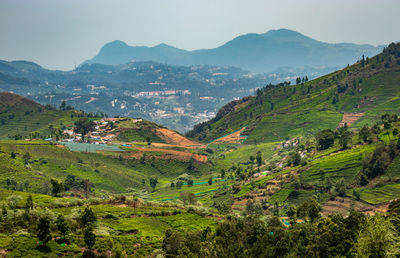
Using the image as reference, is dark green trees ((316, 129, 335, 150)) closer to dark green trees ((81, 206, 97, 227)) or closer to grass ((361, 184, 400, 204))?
grass ((361, 184, 400, 204))

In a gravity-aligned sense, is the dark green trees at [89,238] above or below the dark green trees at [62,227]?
below

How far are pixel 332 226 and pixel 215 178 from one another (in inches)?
4330

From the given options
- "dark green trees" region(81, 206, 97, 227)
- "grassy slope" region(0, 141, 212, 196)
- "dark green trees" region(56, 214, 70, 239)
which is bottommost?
"grassy slope" region(0, 141, 212, 196)

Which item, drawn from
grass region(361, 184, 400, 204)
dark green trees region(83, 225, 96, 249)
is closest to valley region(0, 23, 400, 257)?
dark green trees region(83, 225, 96, 249)

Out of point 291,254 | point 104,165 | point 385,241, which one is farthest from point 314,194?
point 104,165

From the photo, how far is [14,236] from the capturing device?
5106 cm

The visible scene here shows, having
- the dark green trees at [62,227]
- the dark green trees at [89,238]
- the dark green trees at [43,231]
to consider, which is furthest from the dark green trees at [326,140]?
the dark green trees at [43,231]

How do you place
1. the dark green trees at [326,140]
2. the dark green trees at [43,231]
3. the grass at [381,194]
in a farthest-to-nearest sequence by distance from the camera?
the dark green trees at [326,140]
the grass at [381,194]
the dark green trees at [43,231]

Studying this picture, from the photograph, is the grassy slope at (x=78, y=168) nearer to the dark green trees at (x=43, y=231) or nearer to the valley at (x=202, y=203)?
the valley at (x=202, y=203)

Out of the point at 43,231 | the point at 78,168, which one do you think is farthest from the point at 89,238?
the point at 78,168

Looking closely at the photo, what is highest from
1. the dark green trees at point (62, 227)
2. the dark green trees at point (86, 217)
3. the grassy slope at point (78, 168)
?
the dark green trees at point (62, 227)

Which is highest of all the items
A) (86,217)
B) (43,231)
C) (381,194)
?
(43,231)

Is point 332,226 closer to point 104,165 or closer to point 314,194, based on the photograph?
point 314,194

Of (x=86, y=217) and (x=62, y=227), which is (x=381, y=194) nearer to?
(x=86, y=217)
